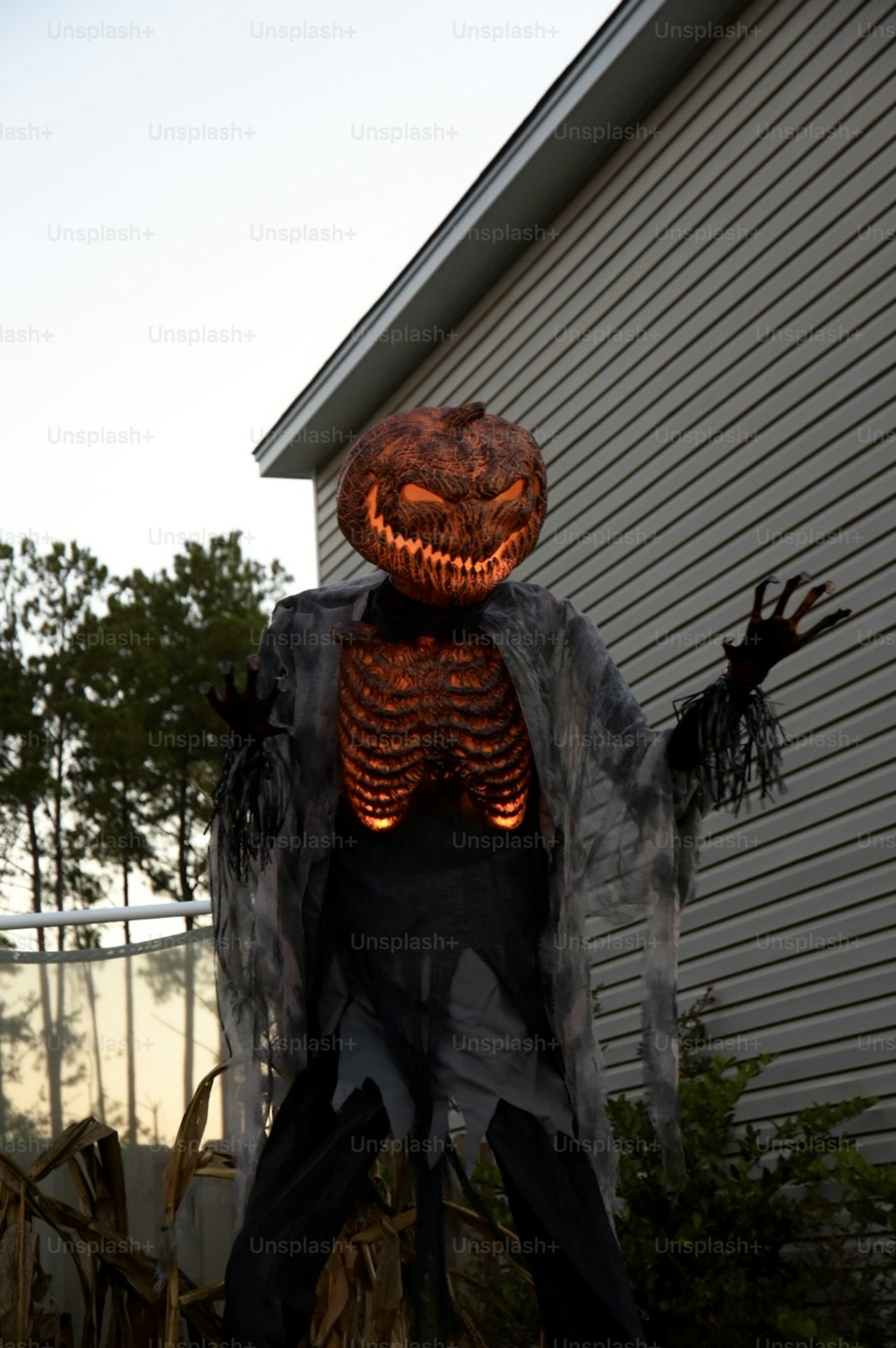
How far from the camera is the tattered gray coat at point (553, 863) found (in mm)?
Answer: 2957

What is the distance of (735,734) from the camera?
2.79m

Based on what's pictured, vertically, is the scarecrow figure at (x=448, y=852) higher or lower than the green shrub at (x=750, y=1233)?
higher

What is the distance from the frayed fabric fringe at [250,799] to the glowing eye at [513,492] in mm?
586

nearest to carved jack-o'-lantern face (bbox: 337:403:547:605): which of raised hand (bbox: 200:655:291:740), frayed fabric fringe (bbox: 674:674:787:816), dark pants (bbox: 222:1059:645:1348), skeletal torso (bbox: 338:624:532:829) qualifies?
skeletal torso (bbox: 338:624:532:829)

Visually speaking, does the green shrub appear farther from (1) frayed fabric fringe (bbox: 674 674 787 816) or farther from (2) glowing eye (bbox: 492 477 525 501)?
(2) glowing eye (bbox: 492 477 525 501)

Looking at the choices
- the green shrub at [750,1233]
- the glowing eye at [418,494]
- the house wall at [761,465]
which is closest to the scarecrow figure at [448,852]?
the glowing eye at [418,494]

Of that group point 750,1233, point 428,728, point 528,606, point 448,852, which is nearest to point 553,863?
point 448,852

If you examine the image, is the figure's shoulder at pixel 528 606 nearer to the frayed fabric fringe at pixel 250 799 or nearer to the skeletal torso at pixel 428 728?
the skeletal torso at pixel 428 728

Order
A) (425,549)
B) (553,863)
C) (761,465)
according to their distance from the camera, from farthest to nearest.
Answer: (761,465), (553,863), (425,549)

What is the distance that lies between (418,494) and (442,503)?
0.15 feet

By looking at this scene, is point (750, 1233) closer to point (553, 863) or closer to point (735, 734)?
point (553, 863)

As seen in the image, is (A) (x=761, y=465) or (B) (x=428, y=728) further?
(A) (x=761, y=465)

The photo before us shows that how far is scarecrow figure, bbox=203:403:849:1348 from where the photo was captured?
276cm

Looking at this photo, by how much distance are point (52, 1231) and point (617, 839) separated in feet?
8.18
